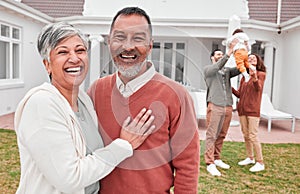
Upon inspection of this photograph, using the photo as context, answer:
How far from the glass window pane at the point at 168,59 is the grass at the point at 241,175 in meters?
2.37

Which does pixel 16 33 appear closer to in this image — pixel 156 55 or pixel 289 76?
pixel 156 55

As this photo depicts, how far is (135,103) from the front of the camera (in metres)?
1.06

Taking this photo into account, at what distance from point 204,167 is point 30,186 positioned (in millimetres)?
3272

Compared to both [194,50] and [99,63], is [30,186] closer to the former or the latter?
[99,63]

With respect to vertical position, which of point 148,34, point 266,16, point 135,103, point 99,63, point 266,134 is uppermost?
point 266,16

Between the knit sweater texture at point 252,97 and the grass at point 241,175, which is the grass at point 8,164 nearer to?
the grass at point 241,175

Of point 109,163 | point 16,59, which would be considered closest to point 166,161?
point 109,163

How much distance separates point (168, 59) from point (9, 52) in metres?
7.73

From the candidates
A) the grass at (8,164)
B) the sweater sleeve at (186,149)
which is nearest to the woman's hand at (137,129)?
the sweater sleeve at (186,149)

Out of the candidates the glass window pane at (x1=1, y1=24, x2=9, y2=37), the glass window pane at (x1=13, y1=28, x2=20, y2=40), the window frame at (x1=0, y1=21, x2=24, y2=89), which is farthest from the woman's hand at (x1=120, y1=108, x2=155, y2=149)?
the glass window pane at (x1=13, y1=28, x2=20, y2=40)

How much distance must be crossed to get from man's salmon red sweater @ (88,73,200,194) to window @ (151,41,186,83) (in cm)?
4

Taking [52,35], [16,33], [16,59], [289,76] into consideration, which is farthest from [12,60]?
[289,76]

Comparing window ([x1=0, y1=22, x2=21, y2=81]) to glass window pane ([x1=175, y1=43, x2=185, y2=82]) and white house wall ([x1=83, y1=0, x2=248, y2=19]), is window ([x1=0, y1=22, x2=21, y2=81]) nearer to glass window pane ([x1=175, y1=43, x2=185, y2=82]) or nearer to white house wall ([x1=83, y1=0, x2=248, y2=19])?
white house wall ([x1=83, y1=0, x2=248, y2=19])

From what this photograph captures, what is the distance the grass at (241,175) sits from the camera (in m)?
3.31
